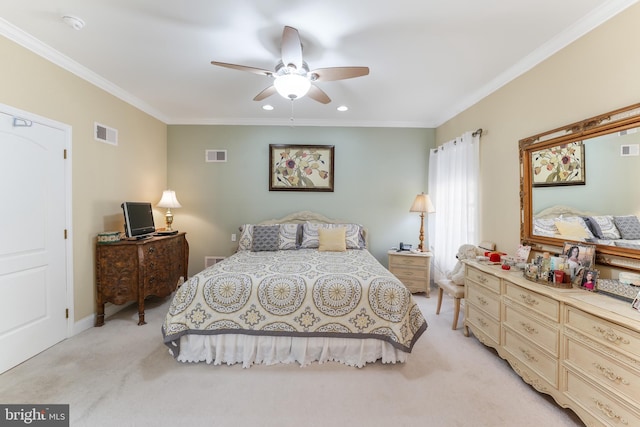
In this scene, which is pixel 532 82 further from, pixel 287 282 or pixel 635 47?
pixel 287 282

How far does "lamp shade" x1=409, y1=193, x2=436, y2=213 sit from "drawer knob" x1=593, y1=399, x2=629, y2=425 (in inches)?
111

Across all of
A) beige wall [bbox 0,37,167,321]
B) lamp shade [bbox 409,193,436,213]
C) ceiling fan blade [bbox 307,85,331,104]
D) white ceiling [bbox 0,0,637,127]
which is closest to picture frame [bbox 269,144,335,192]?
white ceiling [bbox 0,0,637,127]

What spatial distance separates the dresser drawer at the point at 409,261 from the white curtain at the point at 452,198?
34cm

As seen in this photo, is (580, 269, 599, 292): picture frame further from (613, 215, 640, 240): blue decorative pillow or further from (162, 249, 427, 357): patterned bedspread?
(162, 249, 427, 357): patterned bedspread

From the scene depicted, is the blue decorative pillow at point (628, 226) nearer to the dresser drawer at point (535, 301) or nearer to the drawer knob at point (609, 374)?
the dresser drawer at point (535, 301)

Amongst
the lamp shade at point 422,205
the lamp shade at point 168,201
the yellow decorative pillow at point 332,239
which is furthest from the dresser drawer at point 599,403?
the lamp shade at point 168,201

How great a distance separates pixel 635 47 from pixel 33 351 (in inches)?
209

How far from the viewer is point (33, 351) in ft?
7.67

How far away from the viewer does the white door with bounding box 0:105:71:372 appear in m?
2.16

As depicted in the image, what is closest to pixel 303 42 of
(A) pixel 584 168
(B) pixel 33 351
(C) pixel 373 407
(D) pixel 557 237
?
(A) pixel 584 168

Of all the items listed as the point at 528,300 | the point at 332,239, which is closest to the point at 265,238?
the point at 332,239

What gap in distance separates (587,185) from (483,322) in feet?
4.75

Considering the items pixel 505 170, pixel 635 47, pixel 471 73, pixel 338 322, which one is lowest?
pixel 338 322

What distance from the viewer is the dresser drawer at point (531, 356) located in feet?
5.77
